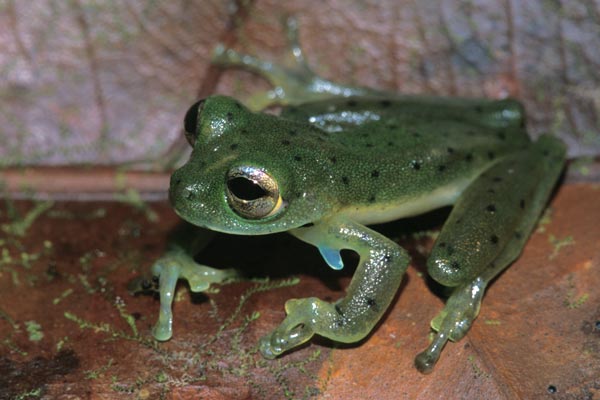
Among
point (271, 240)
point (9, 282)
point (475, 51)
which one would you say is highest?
point (475, 51)

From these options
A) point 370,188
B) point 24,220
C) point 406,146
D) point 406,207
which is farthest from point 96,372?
point 406,146

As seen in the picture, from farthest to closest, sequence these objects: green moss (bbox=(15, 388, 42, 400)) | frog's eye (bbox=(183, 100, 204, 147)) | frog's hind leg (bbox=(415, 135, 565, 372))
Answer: frog's eye (bbox=(183, 100, 204, 147))
frog's hind leg (bbox=(415, 135, 565, 372))
green moss (bbox=(15, 388, 42, 400))

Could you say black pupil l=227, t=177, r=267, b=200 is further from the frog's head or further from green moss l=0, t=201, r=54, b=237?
green moss l=0, t=201, r=54, b=237

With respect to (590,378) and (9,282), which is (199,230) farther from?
(590,378)

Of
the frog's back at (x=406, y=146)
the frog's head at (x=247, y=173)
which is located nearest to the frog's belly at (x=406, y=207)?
the frog's back at (x=406, y=146)

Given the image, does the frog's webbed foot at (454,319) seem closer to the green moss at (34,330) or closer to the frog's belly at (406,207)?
the frog's belly at (406,207)

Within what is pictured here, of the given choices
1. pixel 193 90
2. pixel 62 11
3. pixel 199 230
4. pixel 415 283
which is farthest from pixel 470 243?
pixel 62 11

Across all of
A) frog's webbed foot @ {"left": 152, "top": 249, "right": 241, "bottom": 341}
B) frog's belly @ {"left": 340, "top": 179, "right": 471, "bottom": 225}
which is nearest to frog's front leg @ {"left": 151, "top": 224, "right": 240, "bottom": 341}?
frog's webbed foot @ {"left": 152, "top": 249, "right": 241, "bottom": 341}
